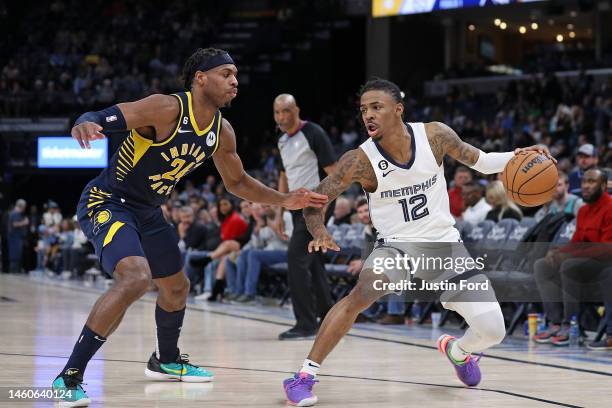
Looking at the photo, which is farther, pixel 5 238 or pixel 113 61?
pixel 113 61

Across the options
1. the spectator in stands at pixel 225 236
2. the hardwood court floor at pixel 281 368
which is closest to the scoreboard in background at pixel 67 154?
the spectator in stands at pixel 225 236

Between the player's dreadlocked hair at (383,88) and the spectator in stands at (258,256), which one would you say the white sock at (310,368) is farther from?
the spectator in stands at (258,256)

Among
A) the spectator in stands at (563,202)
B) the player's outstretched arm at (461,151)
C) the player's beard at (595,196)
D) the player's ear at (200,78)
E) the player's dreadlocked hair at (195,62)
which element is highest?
the player's dreadlocked hair at (195,62)

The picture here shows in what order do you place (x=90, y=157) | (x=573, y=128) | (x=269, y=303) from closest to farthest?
(x=269, y=303) → (x=573, y=128) → (x=90, y=157)

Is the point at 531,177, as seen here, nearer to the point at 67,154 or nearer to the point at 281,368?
the point at 281,368

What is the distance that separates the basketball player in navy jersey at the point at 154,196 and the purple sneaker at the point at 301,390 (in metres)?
0.90

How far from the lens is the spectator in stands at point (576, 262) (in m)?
8.42

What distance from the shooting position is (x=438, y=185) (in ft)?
19.3

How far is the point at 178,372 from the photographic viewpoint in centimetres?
621

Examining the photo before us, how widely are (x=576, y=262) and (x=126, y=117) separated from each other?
14.9 feet

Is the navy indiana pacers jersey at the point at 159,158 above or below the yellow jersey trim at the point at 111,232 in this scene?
above

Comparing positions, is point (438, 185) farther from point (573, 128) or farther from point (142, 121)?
point (573, 128)

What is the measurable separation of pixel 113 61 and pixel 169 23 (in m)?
2.24

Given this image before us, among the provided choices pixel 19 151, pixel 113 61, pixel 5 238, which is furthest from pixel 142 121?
pixel 113 61
